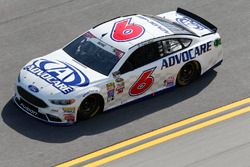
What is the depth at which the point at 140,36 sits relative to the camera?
45.2 feet

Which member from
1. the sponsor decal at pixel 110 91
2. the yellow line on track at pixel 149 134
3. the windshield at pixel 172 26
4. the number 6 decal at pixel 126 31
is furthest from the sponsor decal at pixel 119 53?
the yellow line on track at pixel 149 134

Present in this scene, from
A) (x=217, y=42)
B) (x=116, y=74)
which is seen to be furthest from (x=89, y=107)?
(x=217, y=42)

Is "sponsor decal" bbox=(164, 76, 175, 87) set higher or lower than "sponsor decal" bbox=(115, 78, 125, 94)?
lower

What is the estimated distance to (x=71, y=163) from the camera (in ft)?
39.3

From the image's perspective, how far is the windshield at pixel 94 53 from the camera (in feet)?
43.7

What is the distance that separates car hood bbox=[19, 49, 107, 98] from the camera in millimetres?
12672

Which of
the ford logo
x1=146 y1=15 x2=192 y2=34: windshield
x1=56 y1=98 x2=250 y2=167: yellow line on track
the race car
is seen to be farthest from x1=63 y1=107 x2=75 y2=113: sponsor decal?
x1=146 y1=15 x2=192 y2=34: windshield

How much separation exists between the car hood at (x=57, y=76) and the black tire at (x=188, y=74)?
6.75ft

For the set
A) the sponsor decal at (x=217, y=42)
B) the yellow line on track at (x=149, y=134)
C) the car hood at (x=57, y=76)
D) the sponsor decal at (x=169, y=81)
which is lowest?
the yellow line on track at (x=149, y=134)

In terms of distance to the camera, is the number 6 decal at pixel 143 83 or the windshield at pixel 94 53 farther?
the number 6 decal at pixel 143 83

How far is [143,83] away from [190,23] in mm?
2412

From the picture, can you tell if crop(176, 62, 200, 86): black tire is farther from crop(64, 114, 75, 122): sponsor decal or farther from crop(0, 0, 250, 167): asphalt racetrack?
crop(64, 114, 75, 122): sponsor decal

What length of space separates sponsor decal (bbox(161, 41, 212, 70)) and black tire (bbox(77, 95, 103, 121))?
1647 mm

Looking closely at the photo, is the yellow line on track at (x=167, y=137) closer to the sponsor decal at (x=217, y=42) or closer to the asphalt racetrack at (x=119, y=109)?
the asphalt racetrack at (x=119, y=109)
